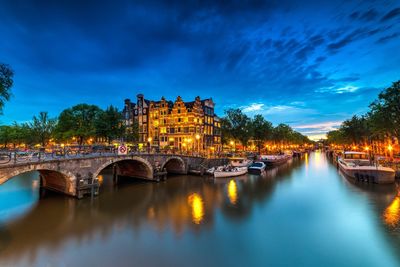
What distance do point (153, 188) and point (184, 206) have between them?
440 inches

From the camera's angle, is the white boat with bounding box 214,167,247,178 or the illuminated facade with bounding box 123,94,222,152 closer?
the white boat with bounding box 214,167,247,178

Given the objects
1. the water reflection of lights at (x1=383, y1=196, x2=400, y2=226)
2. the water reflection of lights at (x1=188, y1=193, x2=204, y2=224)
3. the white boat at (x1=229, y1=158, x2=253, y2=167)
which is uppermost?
the white boat at (x1=229, y1=158, x2=253, y2=167)

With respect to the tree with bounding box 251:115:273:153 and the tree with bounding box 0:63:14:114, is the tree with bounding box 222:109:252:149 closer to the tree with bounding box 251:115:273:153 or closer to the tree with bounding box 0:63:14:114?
the tree with bounding box 251:115:273:153

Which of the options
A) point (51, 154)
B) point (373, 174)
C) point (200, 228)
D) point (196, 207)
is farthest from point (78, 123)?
point (373, 174)

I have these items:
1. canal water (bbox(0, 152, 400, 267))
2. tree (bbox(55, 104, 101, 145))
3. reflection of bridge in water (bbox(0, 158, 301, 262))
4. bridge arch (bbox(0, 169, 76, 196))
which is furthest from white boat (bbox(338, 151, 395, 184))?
tree (bbox(55, 104, 101, 145))

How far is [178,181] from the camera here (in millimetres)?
42250

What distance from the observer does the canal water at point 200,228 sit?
14.4 m

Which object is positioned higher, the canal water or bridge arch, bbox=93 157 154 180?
bridge arch, bbox=93 157 154 180

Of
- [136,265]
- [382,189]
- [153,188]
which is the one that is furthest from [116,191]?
[382,189]

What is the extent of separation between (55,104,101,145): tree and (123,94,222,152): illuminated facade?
1216 centimetres

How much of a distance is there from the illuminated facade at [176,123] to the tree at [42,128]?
1003 inches

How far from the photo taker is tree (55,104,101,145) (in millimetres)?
62906

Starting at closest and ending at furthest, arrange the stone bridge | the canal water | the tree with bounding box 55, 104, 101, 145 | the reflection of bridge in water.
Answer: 1. the canal water
2. the reflection of bridge in water
3. the stone bridge
4. the tree with bounding box 55, 104, 101, 145

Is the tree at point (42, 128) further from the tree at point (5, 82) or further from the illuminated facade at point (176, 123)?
the tree at point (5, 82)
